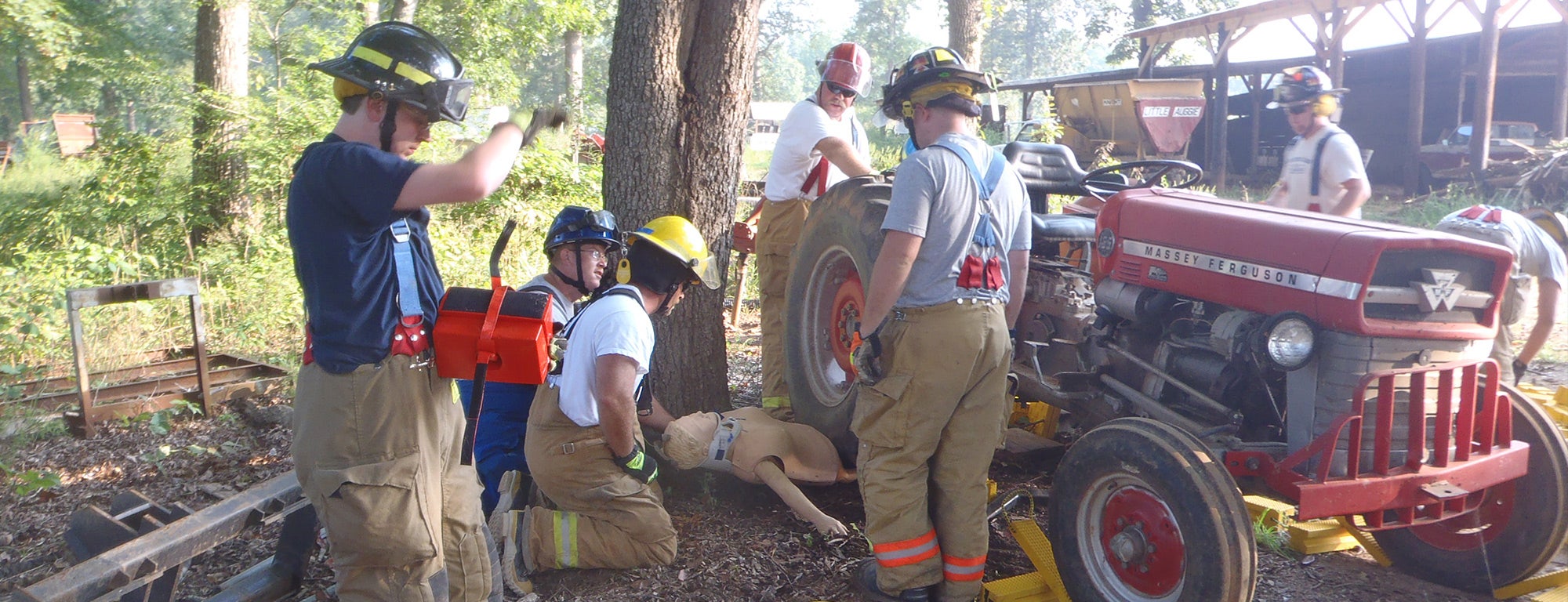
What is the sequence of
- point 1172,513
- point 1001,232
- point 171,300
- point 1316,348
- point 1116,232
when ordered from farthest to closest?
point 171,300
point 1116,232
point 1001,232
point 1316,348
point 1172,513

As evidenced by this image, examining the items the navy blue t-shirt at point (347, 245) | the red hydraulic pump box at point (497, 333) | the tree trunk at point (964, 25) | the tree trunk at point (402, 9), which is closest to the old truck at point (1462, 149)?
the tree trunk at point (964, 25)

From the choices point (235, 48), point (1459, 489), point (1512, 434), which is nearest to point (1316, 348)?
point (1459, 489)

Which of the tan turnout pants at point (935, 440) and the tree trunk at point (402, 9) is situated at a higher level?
the tree trunk at point (402, 9)

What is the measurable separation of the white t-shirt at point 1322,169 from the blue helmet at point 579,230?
12.8ft

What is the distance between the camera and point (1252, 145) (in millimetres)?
15492

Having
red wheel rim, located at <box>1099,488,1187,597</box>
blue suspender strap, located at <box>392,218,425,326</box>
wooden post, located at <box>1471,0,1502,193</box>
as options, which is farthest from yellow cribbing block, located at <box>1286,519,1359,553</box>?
wooden post, located at <box>1471,0,1502,193</box>

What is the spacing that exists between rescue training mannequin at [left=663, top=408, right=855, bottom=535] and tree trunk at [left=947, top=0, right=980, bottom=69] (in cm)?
655

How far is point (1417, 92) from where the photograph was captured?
13.1m

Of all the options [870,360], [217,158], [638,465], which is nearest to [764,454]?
[638,465]

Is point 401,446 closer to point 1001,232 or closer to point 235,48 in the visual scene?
point 1001,232

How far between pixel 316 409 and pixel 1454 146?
14.8m

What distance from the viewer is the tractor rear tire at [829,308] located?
3.97m

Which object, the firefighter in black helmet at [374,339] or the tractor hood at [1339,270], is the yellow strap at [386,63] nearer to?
the firefighter in black helmet at [374,339]

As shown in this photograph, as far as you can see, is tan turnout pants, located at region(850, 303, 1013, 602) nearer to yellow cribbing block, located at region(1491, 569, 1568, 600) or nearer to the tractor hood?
the tractor hood
